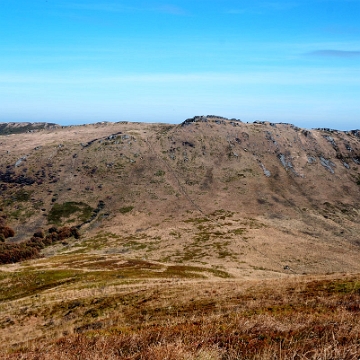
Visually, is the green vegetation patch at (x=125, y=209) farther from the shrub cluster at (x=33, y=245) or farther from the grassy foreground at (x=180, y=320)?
the grassy foreground at (x=180, y=320)

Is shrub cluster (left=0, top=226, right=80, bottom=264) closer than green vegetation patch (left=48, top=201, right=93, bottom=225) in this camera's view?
Yes

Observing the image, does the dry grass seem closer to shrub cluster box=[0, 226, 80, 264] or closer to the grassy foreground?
the grassy foreground

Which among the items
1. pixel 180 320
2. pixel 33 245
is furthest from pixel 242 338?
pixel 33 245

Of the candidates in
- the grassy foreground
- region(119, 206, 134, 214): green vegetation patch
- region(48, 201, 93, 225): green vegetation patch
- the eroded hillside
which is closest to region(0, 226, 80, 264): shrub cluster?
the eroded hillside

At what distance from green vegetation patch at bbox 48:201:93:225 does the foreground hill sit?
0.83 m

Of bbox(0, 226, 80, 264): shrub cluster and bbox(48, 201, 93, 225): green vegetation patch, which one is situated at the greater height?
bbox(48, 201, 93, 225): green vegetation patch

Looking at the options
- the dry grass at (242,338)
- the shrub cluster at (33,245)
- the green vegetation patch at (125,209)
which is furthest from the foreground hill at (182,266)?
the shrub cluster at (33,245)

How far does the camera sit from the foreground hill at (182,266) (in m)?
12.8

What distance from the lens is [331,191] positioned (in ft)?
592

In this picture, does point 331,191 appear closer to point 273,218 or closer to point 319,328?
point 273,218

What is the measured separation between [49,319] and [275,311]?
25126mm

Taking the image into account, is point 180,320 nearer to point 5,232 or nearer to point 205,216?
point 205,216

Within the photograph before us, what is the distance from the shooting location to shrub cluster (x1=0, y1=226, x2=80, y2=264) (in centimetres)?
11396

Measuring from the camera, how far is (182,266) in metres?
82.2
